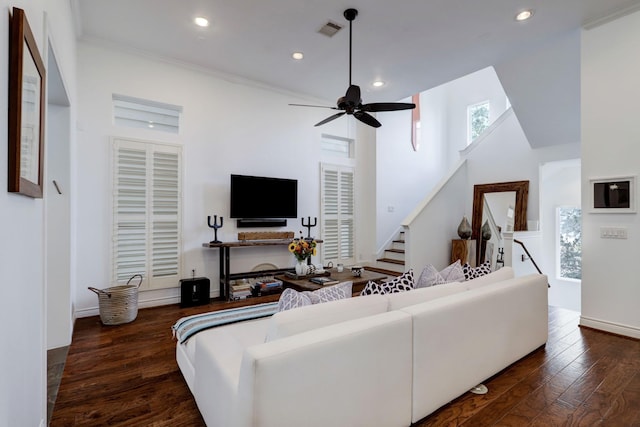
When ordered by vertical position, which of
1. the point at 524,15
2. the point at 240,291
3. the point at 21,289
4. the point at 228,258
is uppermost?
the point at 524,15

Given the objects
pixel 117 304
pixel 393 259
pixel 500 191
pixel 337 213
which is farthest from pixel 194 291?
pixel 500 191

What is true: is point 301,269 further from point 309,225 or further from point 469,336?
point 469,336

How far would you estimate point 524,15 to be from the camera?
3.24 metres

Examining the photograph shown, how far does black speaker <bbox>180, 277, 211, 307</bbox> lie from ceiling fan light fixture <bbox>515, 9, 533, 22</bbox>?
481 centimetres

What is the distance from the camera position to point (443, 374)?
6.33 ft

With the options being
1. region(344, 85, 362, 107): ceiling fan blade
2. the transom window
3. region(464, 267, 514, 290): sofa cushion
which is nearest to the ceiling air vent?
region(344, 85, 362, 107): ceiling fan blade

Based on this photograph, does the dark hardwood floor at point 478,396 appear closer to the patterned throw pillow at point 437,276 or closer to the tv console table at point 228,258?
the patterned throw pillow at point 437,276

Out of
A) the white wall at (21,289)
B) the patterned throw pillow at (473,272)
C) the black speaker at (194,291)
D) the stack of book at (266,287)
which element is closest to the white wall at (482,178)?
the stack of book at (266,287)

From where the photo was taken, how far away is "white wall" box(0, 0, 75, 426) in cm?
111

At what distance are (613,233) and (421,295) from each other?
8.89ft

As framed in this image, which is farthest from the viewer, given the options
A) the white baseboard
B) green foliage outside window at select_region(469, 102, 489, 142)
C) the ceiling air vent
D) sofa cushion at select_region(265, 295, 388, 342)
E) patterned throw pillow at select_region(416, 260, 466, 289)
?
green foliage outside window at select_region(469, 102, 489, 142)

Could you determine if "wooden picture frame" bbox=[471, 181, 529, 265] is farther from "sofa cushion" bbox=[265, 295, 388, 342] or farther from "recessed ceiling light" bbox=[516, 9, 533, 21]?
"sofa cushion" bbox=[265, 295, 388, 342]

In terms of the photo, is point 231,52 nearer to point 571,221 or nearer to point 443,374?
point 443,374

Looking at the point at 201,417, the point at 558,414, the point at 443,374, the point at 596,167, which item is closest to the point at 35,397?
the point at 201,417
